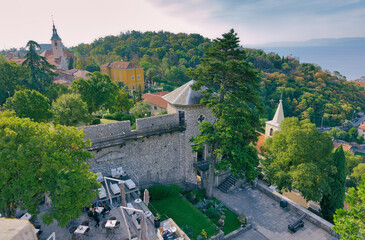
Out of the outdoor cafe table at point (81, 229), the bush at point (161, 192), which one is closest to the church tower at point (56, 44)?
the bush at point (161, 192)

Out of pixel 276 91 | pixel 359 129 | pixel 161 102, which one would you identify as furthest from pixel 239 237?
pixel 359 129

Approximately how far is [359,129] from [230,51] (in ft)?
273

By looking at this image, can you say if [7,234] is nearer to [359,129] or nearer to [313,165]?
[313,165]

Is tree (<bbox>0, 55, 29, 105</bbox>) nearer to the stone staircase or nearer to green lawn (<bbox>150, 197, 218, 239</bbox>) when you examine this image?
green lawn (<bbox>150, 197, 218, 239</bbox>)

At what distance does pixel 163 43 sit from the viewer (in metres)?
124

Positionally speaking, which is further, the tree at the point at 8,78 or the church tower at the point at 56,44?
the church tower at the point at 56,44

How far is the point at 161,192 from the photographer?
72.6ft

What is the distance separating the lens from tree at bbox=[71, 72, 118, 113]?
3134 centimetres

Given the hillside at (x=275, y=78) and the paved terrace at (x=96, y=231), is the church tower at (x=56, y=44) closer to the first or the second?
the hillside at (x=275, y=78)

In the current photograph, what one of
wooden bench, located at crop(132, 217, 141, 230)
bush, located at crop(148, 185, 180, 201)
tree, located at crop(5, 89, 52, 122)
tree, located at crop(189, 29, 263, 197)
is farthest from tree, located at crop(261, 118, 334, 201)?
tree, located at crop(5, 89, 52, 122)

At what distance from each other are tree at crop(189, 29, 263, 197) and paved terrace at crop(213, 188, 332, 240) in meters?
4.39

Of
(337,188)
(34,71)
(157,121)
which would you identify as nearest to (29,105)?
(34,71)

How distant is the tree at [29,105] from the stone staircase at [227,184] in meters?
21.8

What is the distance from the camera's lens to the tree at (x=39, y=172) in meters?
11.3
